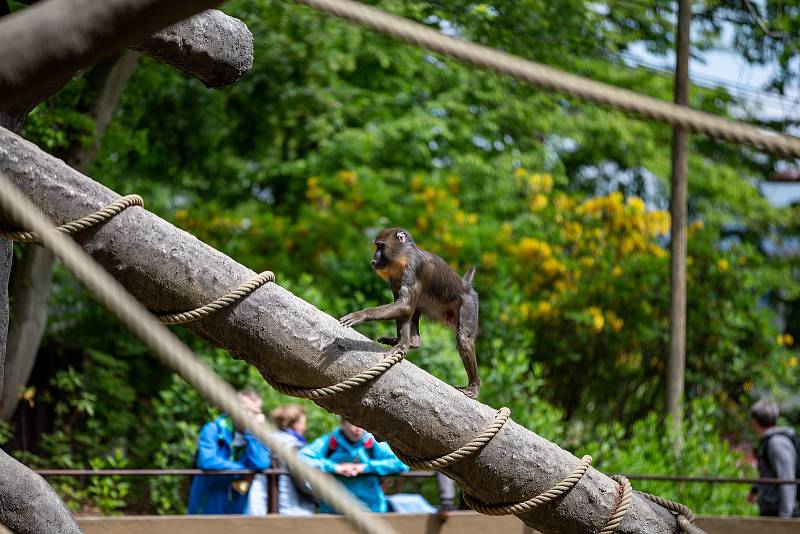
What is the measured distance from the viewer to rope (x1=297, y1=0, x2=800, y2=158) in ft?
6.06

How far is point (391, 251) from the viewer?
5.42 meters

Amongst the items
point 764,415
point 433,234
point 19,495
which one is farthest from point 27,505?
point 433,234

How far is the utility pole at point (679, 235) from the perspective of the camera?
10.1 metres

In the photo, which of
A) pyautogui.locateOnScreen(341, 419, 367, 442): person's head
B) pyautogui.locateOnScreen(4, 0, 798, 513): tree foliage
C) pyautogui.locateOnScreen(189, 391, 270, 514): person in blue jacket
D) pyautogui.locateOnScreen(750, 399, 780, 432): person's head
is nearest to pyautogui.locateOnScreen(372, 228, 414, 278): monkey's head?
pyautogui.locateOnScreen(341, 419, 367, 442): person's head

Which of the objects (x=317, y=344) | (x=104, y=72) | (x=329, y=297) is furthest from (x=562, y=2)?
(x=317, y=344)

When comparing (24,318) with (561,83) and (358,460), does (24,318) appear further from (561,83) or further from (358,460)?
(561,83)

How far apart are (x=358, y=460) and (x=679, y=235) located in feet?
16.4

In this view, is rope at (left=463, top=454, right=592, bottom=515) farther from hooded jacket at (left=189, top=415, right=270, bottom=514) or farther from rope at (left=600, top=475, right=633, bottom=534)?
hooded jacket at (left=189, top=415, right=270, bottom=514)

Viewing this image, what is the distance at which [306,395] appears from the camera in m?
4.18

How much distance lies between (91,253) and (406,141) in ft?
35.7

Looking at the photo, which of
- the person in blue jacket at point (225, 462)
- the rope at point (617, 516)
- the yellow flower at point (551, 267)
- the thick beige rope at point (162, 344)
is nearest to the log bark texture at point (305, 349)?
the rope at point (617, 516)

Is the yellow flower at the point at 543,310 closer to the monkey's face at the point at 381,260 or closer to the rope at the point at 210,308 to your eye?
the monkey's face at the point at 381,260

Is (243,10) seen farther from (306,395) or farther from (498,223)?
(306,395)

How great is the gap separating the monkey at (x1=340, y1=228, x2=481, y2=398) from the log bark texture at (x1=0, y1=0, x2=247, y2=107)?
3.53 meters
